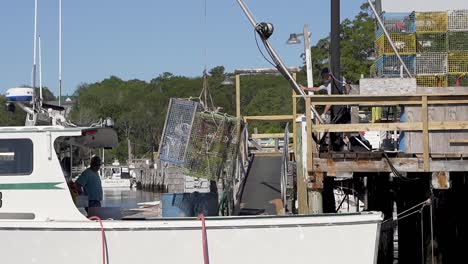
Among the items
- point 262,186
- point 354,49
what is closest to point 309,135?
point 262,186

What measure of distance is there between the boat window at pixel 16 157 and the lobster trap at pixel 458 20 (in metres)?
10.7

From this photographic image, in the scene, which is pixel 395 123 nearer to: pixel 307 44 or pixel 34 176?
pixel 307 44

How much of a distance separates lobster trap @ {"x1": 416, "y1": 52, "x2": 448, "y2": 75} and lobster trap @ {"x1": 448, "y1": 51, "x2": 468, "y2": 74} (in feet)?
0.59

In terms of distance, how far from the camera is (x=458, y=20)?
1969 cm

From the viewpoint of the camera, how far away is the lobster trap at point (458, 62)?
64.2ft

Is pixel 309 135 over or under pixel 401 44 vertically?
under

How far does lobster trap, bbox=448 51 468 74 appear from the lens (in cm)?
1958

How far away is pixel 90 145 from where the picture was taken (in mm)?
13648

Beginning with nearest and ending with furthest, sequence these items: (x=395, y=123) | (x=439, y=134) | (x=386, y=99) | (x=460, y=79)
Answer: (x=395, y=123) < (x=439, y=134) < (x=386, y=99) < (x=460, y=79)

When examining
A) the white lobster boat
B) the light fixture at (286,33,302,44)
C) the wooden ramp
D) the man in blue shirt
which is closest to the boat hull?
the white lobster boat

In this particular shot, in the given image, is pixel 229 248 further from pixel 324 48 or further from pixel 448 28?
pixel 324 48

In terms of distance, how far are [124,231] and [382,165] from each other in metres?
3.86

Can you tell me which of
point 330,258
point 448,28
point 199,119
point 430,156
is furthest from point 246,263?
point 448,28

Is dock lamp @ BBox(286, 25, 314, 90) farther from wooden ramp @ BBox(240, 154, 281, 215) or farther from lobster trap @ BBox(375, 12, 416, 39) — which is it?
lobster trap @ BBox(375, 12, 416, 39)
